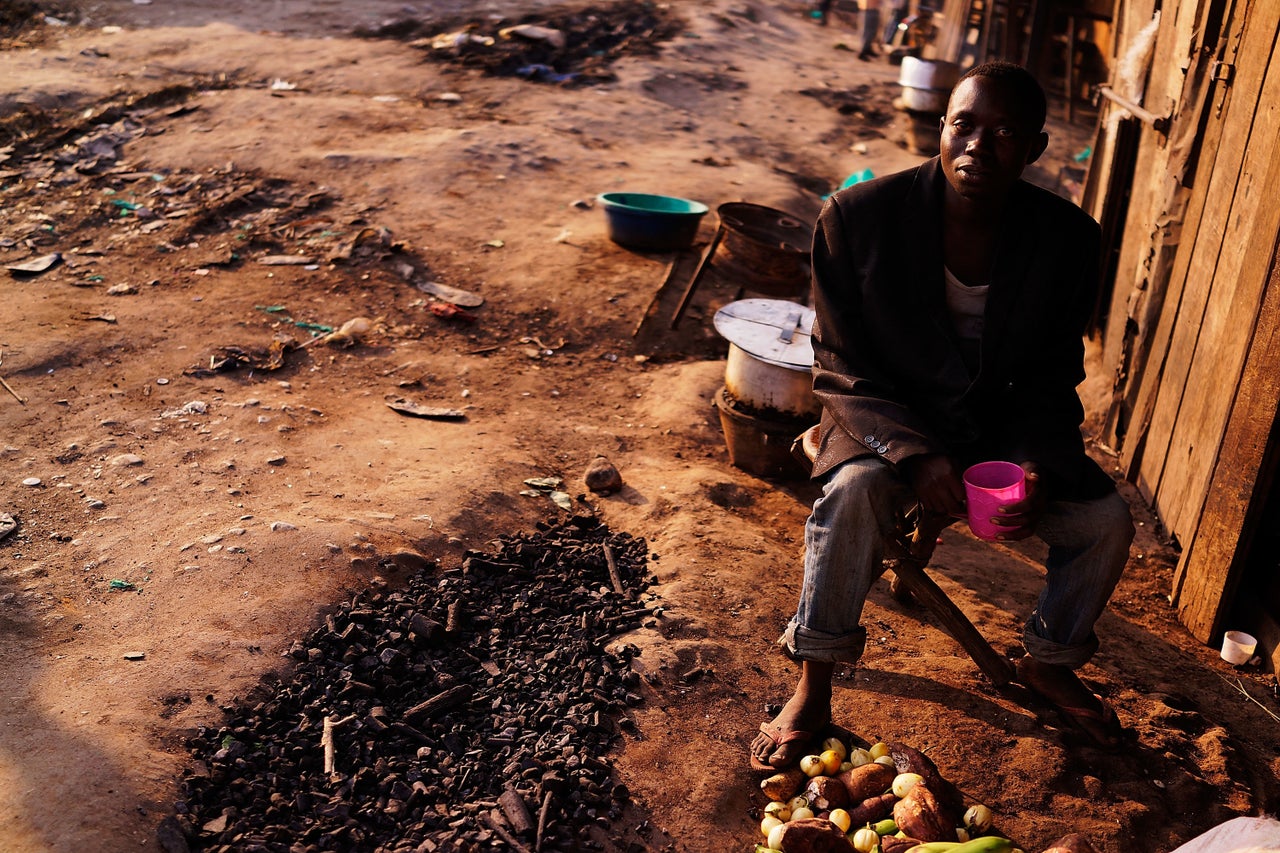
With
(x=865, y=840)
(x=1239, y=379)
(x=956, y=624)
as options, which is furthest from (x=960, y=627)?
(x=1239, y=379)

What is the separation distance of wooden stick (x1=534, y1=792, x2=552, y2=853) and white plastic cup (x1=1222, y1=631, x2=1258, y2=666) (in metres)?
2.43

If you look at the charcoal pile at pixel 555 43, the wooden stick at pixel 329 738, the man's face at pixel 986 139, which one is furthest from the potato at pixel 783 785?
the charcoal pile at pixel 555 43

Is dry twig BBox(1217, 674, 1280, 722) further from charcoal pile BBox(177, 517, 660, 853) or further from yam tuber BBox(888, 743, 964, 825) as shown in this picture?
charcoal pile BBox(177, 517, 660, 853)

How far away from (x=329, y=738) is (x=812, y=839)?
4.25ft

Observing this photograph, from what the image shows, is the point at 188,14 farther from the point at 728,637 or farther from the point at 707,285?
the point at 728,637

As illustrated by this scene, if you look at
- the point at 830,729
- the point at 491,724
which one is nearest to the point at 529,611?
the point at 491,724

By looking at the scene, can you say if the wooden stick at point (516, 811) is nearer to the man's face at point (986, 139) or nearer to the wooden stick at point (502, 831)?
the wooden stick at point (502, 831)

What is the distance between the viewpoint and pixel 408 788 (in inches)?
103

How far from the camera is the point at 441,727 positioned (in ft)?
9.35

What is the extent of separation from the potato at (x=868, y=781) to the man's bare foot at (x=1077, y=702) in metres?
0.63

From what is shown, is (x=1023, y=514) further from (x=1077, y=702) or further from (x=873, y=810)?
(x=873, y=810)

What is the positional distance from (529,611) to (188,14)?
398 inches

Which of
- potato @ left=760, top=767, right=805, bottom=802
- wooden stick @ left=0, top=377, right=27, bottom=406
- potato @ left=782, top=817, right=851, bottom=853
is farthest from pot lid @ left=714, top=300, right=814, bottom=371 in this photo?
wooden stick @ left=0, top=377, right=27, bottom=406

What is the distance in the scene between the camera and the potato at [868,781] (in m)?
2.63
